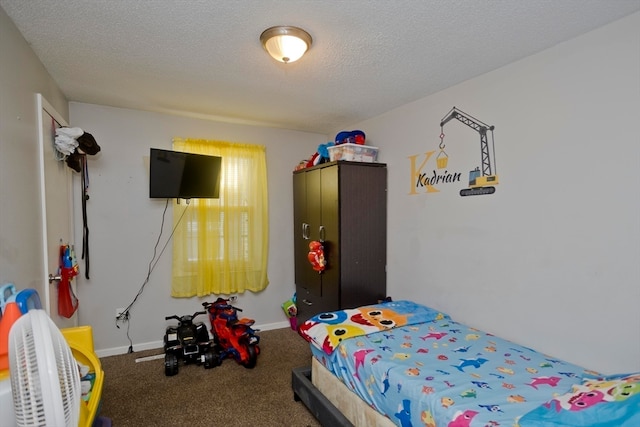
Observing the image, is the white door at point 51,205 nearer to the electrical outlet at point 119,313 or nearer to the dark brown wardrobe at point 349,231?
the electrical outlet at point 119,313

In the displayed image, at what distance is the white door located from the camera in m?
2.04

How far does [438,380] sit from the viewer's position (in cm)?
163

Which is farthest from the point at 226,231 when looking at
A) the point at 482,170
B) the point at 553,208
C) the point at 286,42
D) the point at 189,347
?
the point at 553,208

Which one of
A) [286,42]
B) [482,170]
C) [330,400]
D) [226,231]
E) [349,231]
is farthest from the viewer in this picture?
[226,231]

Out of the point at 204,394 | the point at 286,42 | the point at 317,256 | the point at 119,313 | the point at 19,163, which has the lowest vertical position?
the point at 204,394

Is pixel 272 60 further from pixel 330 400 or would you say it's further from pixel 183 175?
pixel 330 400

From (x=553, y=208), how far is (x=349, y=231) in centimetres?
165

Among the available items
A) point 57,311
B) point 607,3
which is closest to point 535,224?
point 607,3

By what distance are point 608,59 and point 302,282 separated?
10.6 ft

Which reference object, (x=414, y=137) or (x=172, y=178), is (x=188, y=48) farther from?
(x=414, y=137)

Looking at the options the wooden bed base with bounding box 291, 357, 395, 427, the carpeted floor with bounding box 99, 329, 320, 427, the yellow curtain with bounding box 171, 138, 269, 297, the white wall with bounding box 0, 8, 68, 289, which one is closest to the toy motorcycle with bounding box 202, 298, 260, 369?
the carpeted floor with bounding box 99, 329, 320, 427

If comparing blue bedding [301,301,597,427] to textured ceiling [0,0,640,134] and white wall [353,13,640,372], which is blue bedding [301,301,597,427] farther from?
textured ceiling [0,0,640,134]

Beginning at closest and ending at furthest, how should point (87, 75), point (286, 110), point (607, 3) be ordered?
point (607, 3), point (87, 75), point (286, 110)

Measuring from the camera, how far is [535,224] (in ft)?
6.81
